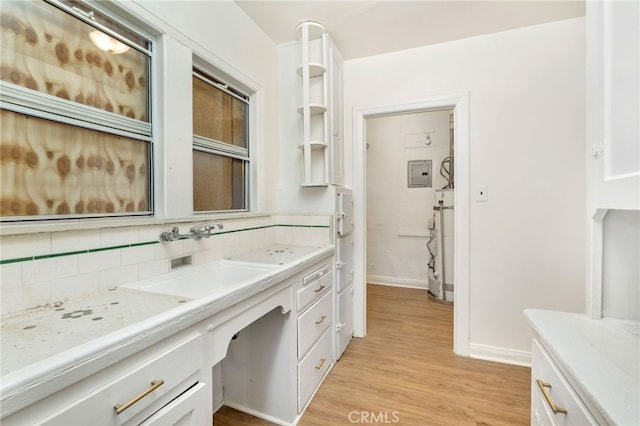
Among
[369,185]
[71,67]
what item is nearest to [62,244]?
[71,67]

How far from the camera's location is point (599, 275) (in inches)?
36.7

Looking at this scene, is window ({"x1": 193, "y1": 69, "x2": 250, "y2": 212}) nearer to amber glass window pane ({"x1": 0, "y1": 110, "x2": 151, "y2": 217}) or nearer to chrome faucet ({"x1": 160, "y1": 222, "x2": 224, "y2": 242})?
chrome faucet ({"x1": 160, "y1": 222, "x2": 224, "y2": 242})

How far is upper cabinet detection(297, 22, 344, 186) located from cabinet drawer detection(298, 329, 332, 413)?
3.63 feet

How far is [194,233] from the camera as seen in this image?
4.50ft

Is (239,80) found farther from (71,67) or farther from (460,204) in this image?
(460,204)

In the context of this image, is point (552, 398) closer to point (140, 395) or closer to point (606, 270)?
point (606, 270)

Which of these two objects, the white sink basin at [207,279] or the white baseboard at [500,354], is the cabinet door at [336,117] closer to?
the white sink basin at [207,279]

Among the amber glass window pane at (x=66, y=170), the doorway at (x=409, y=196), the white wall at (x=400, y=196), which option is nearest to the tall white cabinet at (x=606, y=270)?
the amber glass window pane at (x=66, y=170)

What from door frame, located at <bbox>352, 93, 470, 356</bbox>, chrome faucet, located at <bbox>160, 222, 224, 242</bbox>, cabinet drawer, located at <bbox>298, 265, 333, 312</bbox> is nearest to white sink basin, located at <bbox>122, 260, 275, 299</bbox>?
chrome faucet, located at <bbox>160, 222, 224, 242</bbox>

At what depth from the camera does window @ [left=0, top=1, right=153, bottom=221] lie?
34.9 inches

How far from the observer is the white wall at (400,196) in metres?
3.68

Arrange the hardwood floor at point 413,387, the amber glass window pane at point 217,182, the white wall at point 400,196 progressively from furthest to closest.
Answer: the white wall at point 400,196
the amber glass window pane at point 217,182
the hardwood floor at point 413,387

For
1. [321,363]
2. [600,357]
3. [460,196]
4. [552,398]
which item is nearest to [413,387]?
[321,363]

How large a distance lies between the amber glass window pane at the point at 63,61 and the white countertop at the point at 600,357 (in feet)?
5.93
